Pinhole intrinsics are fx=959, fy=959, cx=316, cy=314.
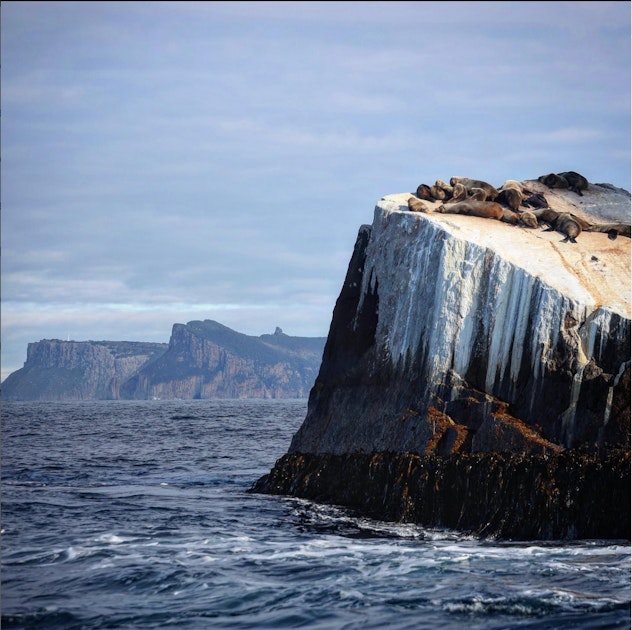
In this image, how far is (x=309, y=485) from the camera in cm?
2559

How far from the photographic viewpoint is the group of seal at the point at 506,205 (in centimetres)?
2480

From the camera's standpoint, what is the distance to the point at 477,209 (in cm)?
2527

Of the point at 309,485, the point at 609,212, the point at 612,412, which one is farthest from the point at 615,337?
the point at 309,485

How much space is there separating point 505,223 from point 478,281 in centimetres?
328

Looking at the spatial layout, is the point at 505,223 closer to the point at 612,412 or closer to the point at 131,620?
the point at 612,412

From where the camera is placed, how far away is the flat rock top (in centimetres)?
2167

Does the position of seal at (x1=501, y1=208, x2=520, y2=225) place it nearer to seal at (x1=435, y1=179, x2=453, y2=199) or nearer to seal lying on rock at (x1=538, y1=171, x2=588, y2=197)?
seal at (x1=435, y1=179, x2=453, y2=199)

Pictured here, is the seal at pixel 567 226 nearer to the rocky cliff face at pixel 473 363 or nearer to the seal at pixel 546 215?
the seal at pixel 546 215

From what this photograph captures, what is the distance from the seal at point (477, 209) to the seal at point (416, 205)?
1.55 feet

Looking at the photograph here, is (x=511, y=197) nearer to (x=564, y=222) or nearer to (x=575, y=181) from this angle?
(x=564, y=222)

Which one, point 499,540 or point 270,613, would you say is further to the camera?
point 499,540

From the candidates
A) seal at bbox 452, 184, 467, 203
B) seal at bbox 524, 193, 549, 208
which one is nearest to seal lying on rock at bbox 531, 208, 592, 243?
seal at bbox 524, 193, 549, 208

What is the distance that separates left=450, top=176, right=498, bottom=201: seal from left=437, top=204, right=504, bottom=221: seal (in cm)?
101

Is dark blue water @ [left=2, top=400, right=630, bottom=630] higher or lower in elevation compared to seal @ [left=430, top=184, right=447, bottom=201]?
lower
